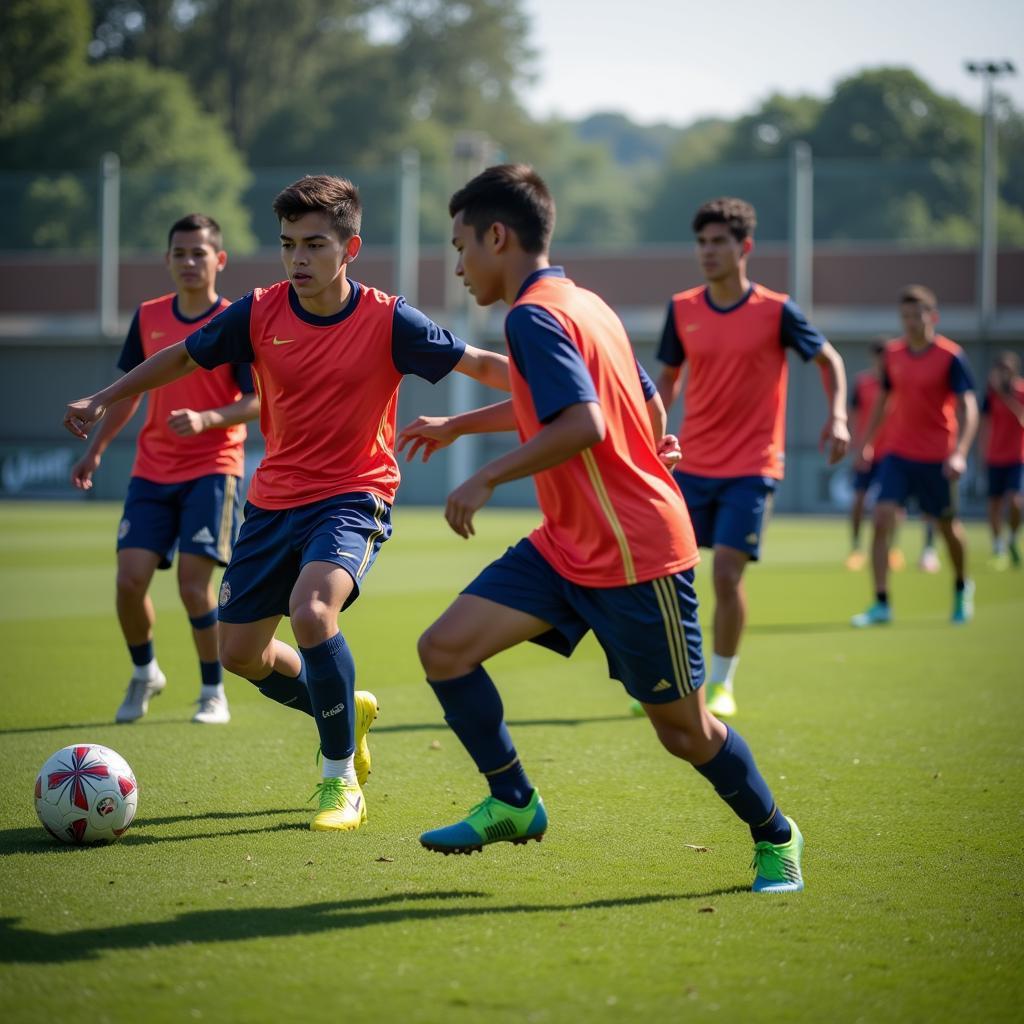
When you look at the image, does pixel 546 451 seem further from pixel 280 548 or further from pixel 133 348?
pixel 133 348

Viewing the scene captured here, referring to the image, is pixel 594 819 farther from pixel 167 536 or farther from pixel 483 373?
pixel 167 536

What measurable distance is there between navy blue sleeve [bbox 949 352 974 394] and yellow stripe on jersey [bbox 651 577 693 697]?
7828mm

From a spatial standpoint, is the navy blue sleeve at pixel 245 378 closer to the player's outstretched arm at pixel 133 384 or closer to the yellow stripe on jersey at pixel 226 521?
the yellow stripe on jersey at pixel 226 521

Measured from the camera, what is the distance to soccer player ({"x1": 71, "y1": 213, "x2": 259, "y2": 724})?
23.3ft

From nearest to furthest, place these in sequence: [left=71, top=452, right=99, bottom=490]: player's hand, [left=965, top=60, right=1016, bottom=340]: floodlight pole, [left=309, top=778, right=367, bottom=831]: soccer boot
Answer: [left=309, top=778, right=367, bottom=831]: soccer boot
[left=71, top=452, right=99, bottom=490]: player's hand
[left=965, top=60, right=1016, bottom=340]: floodlight pole

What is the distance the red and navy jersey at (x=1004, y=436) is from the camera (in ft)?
59.0

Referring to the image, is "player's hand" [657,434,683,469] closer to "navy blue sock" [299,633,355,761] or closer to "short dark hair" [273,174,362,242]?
"navy blue sock" [299,633,355,761]

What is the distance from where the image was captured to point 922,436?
1166 centimetres

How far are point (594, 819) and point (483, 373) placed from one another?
5.45 feet

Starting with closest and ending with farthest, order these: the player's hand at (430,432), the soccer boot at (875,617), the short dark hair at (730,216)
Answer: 1. the player's hand at (430,432)
2. the short dark hair at (730,216)
3. the soccer boot at (875,617)

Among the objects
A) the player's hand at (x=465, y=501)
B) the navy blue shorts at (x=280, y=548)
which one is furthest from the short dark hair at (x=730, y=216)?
the player's hand at (x=465, y=501)

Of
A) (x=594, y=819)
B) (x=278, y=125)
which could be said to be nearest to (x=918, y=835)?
(x=594, y=819)

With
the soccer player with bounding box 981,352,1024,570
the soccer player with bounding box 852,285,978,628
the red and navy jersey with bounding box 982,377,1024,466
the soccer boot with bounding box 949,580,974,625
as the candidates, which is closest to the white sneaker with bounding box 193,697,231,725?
the soccer player with bounding box 852,285,978,628

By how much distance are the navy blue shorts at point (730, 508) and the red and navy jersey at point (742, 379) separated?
0.16 ft
